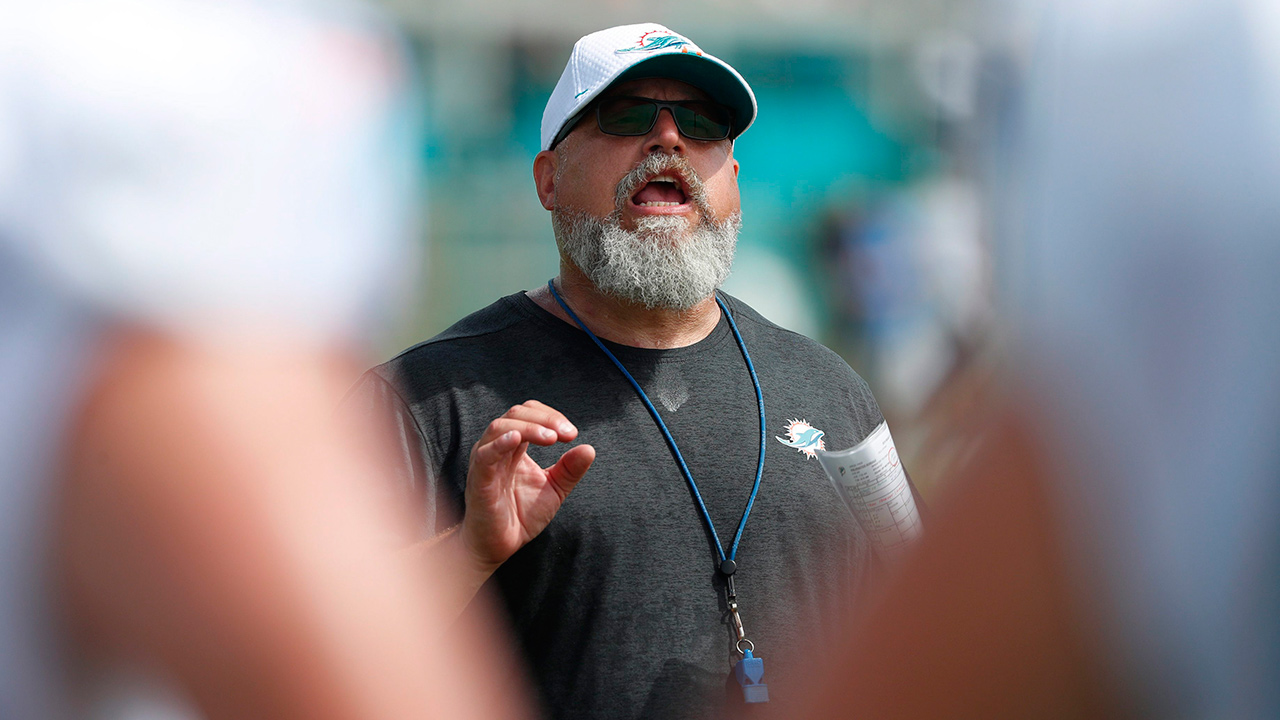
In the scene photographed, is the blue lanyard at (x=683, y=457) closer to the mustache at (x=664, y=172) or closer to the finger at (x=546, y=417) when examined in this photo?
the mustache at (x=664, y=172)

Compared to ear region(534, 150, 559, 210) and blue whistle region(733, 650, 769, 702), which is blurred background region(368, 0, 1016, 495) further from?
blue whistle region(733, 650, 769, 702)

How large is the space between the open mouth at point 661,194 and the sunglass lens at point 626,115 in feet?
0.46

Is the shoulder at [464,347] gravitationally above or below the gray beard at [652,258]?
below

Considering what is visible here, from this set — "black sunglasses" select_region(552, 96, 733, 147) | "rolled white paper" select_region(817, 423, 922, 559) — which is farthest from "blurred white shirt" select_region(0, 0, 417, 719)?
"black sunglasses" select_region(552, 96, 733, 147)

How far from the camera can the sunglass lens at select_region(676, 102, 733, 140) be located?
2.44 m

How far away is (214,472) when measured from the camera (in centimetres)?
54

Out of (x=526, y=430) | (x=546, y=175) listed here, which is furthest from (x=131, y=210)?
(x=546, y=175)

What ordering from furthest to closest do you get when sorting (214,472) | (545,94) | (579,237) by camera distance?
(545,94) < (579,237) < (214,472)

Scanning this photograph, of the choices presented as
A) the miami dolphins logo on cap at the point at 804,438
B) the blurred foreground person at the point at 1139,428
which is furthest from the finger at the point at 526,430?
the miami dolphins logo on cap at the point at 804,438

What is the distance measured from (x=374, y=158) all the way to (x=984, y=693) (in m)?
0.54

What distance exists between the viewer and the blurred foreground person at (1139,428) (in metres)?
0.55

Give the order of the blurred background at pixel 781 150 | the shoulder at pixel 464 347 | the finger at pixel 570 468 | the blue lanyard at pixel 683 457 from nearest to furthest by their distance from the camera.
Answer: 1. the finger at pixel 570 468
2. the blue lanyard at pixel 683 457
3. the shoulder at pixel 464 347
4. the blurred background at pixel 781 150

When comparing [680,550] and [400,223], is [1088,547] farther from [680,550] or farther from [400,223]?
[680,550]

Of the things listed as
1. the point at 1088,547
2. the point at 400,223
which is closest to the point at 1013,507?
the point at 1088,547
